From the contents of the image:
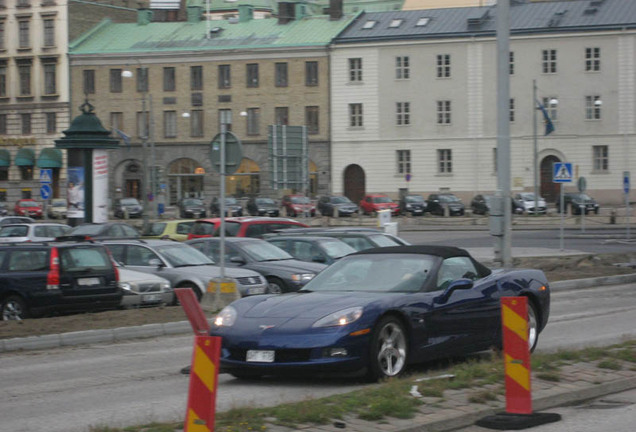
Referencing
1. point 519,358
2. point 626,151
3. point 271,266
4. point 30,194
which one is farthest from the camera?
point 30,194

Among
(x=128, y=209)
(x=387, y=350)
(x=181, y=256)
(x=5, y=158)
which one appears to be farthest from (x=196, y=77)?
(x=387, y=350)

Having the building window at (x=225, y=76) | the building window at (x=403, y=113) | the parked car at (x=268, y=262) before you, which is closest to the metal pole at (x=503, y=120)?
the parked car at (x=268, y=262)

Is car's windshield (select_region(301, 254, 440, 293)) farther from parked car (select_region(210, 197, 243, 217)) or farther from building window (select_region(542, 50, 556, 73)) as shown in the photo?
building window (select_region(542, 50, 556, 73))

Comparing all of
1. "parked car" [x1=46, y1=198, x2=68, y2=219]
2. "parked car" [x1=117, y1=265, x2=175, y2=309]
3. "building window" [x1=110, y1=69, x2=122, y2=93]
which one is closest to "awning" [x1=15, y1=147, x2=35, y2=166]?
"building window" [x1=110, y1=69, x2=122, y2=93]

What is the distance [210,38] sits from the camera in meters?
83.1

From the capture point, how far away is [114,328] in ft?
54.1

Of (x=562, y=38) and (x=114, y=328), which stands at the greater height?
(x=562, y=38)

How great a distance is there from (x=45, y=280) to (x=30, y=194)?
70.7m

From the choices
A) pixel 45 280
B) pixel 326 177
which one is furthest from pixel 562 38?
pixel 45 280

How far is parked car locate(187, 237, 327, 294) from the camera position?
21.9m

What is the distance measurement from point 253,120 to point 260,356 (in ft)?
236

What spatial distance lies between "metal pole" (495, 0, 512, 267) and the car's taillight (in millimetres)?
8109

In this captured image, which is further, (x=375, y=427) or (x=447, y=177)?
(x=447, y=177)

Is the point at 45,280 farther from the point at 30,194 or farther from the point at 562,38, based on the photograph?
the point at 30,194
